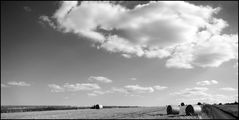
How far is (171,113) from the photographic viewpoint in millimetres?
44688

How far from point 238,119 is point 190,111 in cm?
928

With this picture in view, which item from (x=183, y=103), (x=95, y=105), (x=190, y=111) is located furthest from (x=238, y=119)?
(x=183, y=103)

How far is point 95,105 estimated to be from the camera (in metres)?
88.2

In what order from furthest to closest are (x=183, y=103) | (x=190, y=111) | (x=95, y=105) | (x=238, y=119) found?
(x=183, y=103) → (x=95, y=105) → (x=190, y=111) → (x=238, y=119)

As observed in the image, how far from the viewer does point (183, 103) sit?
420 feet

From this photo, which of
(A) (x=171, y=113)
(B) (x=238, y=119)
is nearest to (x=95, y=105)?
(A) (x=171, y=113)

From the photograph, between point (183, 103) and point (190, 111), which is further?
point (183, 103)

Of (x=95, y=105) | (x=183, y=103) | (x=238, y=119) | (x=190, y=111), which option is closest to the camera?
(x=238, y=119)

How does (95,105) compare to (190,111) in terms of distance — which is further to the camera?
(95,105)

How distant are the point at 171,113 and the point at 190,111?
9.80 ft

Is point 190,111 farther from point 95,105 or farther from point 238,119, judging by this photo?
point 95,105

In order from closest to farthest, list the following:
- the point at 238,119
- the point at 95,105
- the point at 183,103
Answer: the point at 238,119, the point at 95,105, the point at 183,103

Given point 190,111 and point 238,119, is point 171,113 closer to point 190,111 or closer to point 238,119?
point 190,111

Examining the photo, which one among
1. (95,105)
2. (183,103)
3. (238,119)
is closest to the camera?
(238,119)
